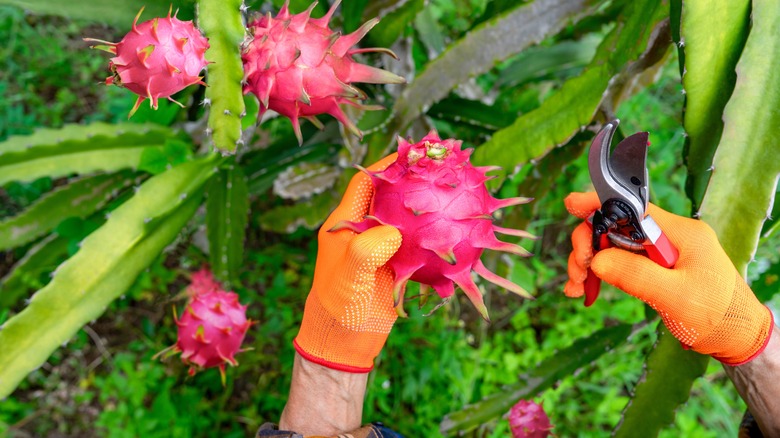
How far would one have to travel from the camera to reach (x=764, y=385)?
1.10 metres

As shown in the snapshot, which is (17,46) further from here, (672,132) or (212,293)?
(672,132)

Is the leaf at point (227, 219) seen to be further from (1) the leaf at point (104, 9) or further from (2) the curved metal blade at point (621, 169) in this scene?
(2) the curved metal blade at point (621, 169)

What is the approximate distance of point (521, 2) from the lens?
156 centimetres

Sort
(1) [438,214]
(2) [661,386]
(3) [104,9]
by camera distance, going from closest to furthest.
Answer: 1. (1) [438,214]
2. (2) [661,386]
3. (3) [104,9]

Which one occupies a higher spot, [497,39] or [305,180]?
[497,39]

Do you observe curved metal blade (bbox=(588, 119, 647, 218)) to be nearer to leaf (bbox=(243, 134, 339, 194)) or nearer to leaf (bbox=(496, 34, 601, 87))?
leaf (bbox=(243, 134, 339, 194))

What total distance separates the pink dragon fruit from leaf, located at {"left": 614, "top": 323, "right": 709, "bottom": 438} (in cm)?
18

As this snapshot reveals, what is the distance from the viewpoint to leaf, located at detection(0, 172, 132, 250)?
1.76 m

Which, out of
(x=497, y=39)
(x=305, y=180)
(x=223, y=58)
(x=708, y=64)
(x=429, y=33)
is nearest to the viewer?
(x=223, y=58)

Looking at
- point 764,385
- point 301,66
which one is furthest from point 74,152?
point 764,385

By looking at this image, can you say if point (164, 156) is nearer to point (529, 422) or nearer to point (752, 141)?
point (529, 422)

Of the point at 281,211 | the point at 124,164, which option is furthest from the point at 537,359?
the point at 124,164

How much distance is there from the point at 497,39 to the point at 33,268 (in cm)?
155

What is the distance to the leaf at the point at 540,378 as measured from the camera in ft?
5.35
